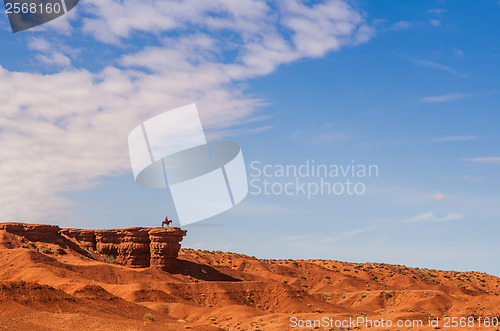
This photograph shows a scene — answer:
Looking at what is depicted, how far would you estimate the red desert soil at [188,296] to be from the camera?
88.9 ft

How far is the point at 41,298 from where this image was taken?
2762 cm

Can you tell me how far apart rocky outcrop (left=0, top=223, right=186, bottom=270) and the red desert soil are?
185cm

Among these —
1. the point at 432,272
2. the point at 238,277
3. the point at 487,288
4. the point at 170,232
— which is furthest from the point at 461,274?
the point at 170,232

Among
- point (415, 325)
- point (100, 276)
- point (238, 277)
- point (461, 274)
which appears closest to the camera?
point (415, 325)

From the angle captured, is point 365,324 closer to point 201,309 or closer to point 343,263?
point 201,309

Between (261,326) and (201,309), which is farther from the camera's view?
(201,309)

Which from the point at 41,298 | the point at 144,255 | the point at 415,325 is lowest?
the point at 415,325

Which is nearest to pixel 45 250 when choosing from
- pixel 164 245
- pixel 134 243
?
pixel 134 243

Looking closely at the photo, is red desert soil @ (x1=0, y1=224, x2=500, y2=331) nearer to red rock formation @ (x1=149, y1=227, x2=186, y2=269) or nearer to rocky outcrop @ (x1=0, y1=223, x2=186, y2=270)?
red rock formation @ (x1=149, y1=227, x2=186, y2=269)

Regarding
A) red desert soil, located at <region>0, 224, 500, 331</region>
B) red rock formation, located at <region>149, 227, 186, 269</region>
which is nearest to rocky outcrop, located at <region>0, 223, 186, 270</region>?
red rock formation, located at <region>149, 227, 186, 269</region>

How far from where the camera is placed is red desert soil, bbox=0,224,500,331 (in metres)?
27.1

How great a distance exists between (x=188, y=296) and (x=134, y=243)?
1999 cm

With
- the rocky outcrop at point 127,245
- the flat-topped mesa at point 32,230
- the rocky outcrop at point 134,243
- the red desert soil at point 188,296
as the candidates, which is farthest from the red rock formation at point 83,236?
the flat-topped mesa at point 32,230

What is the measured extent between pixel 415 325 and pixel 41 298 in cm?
2522
